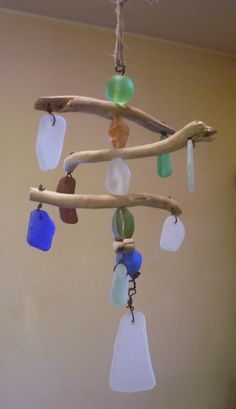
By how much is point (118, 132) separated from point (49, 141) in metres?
0.10

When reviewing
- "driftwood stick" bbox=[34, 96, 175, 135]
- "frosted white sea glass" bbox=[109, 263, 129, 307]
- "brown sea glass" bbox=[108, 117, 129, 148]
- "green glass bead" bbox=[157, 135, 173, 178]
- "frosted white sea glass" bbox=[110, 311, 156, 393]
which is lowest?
"frosted white sea glass" bbox=[110, 311, 156, 393]

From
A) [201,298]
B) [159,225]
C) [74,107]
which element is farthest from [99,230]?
[74,107]

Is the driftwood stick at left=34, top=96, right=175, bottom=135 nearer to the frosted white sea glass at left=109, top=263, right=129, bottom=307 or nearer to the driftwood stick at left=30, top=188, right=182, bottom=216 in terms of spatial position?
the driftwood stick at left=30, top=188, right=182, bottom=216

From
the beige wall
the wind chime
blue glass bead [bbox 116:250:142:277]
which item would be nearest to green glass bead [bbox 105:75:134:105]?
the wind chime

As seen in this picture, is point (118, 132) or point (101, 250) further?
point (101, 250)

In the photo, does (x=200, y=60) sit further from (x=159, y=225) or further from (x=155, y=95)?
(x=159, y=225)

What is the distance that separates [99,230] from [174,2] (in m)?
0.71

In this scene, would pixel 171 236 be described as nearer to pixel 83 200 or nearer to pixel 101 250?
pixel 83 200

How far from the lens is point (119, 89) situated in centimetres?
54

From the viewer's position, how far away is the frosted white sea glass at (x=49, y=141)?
52 cm

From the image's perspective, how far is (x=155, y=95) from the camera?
130 centimetres

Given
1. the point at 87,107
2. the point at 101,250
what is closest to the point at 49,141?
the point at 87,107

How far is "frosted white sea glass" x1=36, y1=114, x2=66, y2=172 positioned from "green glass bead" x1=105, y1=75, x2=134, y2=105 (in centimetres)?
8

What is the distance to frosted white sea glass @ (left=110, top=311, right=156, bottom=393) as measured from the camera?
1.74 ft
